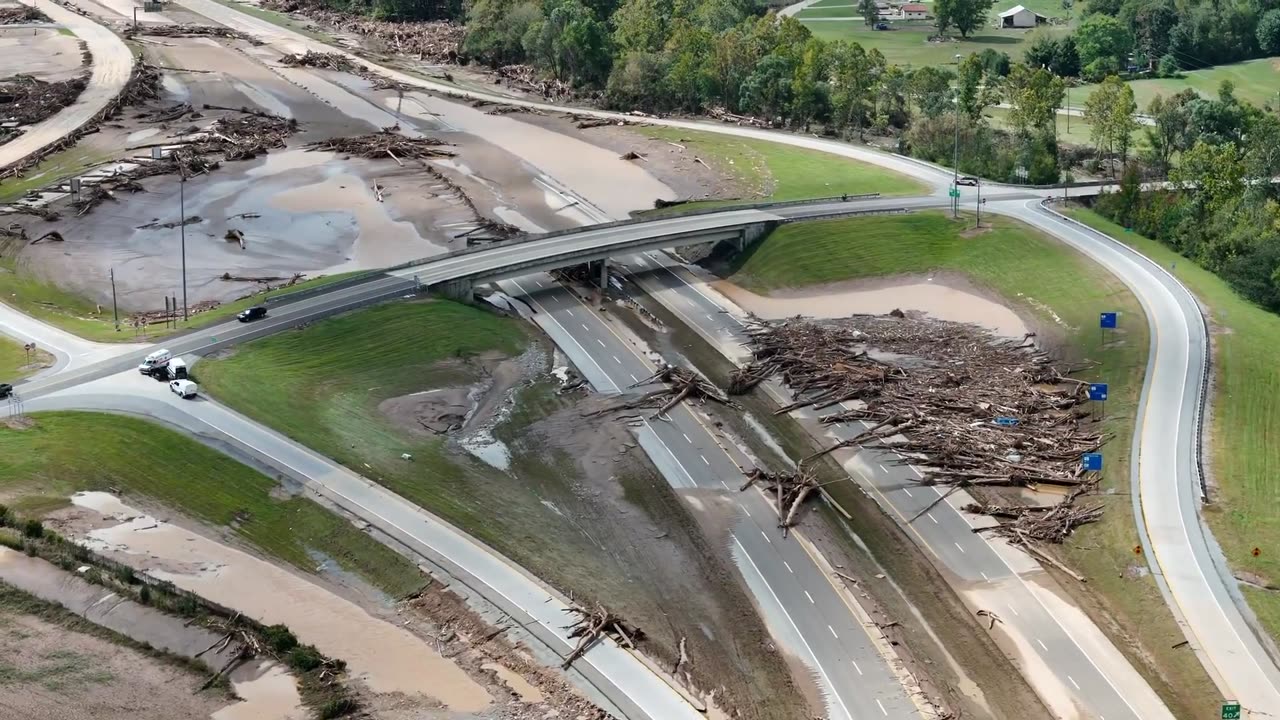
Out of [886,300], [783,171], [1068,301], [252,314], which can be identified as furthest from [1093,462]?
[783,171]

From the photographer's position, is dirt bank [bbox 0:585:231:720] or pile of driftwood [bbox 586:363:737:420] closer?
dirt bank [bbox 0:585:231:720]

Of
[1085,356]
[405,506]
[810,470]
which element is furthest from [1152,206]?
[405,506]

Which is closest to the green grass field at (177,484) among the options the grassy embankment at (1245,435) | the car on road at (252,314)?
the car on road at (252,314)

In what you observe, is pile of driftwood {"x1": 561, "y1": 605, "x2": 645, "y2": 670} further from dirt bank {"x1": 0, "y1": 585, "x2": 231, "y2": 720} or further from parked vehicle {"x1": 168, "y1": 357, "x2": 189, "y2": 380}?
parked vehicle {"x1": 168, "y1": 357, "x2": 189, "y2": 380}

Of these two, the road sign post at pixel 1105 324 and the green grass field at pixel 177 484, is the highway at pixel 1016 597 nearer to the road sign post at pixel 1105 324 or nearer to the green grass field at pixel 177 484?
the road sign post at pixel 1105 324

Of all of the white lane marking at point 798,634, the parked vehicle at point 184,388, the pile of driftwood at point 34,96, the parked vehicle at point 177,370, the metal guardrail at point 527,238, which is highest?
the pile of driftwood at point 34,96

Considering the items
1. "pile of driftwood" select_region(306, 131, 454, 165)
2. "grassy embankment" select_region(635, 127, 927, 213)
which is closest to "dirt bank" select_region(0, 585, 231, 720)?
"grassy embankment" select_region(635, 127, 927, 213)

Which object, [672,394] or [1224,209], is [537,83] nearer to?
[1224,209]

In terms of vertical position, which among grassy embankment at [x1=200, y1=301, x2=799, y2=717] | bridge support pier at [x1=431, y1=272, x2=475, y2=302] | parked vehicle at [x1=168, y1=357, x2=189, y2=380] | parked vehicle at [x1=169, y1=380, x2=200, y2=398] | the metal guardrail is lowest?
grassy embankment at [x1=200, y1=301, x2=799, y2=717]
